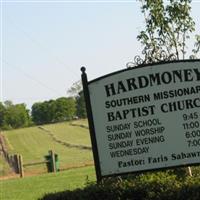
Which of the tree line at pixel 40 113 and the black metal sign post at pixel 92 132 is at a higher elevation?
the tree line at pixel 40 113

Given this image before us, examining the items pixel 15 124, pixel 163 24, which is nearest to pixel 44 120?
pixel 15 124

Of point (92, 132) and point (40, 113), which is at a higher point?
point (40, 113)

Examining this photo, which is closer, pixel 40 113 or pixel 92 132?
pixel 92 132

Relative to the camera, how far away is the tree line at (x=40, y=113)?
132625mm

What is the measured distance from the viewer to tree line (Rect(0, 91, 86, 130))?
133m

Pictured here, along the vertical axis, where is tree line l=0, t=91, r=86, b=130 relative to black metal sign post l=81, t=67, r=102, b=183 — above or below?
above

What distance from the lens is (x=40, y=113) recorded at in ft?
438

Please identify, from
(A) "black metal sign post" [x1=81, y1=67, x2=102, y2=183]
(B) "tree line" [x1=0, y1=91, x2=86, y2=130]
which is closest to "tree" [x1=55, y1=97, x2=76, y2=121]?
(B) "tree line" [x1=0, y1=91, x2=86, y2=130]

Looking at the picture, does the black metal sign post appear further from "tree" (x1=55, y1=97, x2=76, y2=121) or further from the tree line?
"tree" (x1=55, y1=97, x2=76, y2=121)

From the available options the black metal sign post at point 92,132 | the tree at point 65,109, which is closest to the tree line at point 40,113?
the tree at point 65,109

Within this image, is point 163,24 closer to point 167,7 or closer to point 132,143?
point 167,7

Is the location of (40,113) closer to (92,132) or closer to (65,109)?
(65,109)

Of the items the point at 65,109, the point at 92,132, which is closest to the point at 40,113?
the point at 65,109

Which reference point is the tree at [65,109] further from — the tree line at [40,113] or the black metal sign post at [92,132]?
the black metal sign post at [92,132]
